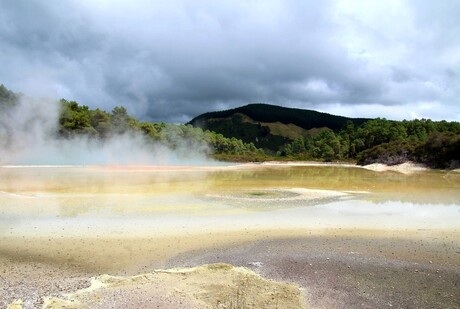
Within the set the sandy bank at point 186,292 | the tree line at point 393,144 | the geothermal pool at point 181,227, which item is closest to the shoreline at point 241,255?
the geothermal pool at point 181,227

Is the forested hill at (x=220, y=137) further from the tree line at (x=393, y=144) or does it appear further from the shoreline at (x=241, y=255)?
the shoreline at (x=241, y=255)

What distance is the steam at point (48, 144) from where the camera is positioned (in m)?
69.3

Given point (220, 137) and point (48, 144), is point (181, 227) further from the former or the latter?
point (220, 137)

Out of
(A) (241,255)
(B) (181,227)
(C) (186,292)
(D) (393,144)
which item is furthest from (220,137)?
(C) (186,292)

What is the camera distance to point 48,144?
75.4 metres

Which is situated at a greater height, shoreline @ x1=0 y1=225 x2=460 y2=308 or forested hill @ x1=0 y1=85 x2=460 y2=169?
forested hill @ x1=0 y1=85 x2=460 y2=169

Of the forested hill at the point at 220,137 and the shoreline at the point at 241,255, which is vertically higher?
the forested hill at the point at 220,137

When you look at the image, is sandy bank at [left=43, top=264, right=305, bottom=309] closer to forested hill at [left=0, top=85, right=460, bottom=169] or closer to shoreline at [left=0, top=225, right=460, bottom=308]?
shoreline at [left=0, top=225, right=460, bottom=308]

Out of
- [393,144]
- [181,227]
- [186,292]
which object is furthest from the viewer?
[393,144]

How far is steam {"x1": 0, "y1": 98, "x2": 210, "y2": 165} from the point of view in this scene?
69.3 metres

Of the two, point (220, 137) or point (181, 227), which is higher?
point (220, 137)

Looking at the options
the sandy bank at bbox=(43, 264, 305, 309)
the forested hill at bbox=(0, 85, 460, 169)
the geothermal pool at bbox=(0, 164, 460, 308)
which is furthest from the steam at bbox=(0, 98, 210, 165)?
the sandy bank at bbox=(43, 264, 305, 309)

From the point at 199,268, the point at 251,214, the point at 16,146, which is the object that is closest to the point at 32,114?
the point at 16,146

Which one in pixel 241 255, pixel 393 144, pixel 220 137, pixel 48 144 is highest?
pixel 220 137
